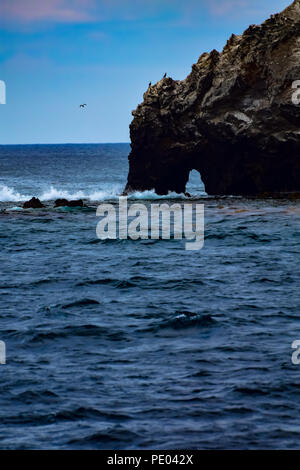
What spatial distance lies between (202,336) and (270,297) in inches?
209

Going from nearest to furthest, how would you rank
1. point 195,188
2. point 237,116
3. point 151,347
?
point 151,347 < point 237,116 < point 195,188

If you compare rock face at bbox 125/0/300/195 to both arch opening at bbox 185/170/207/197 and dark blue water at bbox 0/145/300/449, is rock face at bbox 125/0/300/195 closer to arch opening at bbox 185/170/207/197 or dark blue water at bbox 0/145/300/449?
arch opening at bbox 185/170/207/197

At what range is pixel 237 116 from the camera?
58438 millimetres

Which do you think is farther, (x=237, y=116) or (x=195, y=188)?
(x=195, y=188)

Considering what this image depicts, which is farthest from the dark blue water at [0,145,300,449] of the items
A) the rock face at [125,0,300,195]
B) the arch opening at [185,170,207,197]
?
the arch opening at [185,170,207,197]

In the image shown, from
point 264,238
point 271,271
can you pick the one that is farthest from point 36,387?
point 264,238

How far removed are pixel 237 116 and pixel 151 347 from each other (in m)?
42.0

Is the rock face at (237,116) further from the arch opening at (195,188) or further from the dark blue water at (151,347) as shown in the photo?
the dark blue water at (151,347)

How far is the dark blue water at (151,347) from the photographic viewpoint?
13633mm

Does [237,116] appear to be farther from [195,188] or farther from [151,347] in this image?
[151,347]

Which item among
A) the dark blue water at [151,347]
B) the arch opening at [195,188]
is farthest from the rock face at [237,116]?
the dark blue water at [151,347]

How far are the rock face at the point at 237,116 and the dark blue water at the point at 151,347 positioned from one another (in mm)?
22372

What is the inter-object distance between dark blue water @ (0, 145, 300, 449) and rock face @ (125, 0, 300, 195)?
22.4 meters

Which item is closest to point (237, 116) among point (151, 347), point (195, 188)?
point (195, 188)
